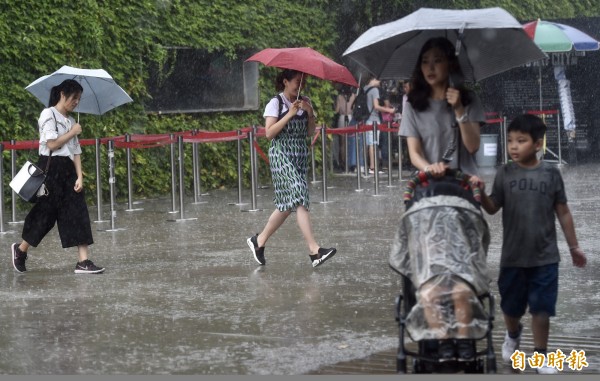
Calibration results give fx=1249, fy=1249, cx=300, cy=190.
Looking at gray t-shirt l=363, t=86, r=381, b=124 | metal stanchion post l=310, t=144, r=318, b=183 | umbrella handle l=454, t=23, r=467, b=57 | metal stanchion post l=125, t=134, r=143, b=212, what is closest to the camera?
umbrella handle l=454, t=23, r=467, b=57

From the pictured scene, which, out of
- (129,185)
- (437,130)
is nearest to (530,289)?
(437,130)

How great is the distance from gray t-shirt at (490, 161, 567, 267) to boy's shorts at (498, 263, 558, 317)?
0.06m

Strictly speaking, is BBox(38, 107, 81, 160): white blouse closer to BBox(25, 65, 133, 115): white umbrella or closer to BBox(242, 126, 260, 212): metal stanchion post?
BBox(25, 65, 133, 115): white umbrella

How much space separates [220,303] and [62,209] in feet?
7.84

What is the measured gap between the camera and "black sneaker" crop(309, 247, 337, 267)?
10.7m

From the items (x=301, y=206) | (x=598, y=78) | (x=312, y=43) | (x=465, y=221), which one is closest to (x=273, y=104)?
(x=301, y=206)

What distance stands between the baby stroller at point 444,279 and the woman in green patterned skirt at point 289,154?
464 centimetres

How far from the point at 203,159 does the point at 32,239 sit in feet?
28.7

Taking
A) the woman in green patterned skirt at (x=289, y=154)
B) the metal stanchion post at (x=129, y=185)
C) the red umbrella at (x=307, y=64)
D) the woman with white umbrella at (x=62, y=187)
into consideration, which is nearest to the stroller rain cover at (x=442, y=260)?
the woman in green patterned skirt at (x=289, y=154)

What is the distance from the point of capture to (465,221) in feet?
19.6

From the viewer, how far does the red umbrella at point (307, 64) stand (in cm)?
1077

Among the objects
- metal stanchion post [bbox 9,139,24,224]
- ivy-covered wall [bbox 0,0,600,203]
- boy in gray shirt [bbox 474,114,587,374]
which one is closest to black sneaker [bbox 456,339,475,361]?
boy in gray shirt [bbox 474,114,587,374]

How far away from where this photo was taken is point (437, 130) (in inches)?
268

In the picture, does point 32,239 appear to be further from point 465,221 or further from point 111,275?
point 465,221
